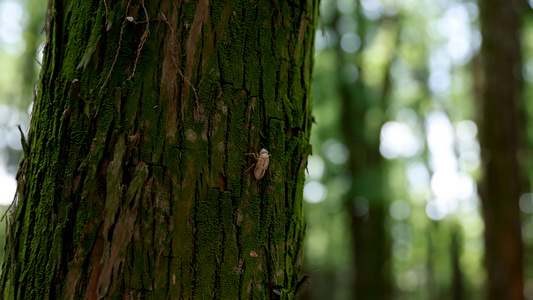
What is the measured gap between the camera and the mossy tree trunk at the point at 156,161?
119cm

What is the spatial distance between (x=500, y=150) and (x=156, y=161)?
18.8 feet

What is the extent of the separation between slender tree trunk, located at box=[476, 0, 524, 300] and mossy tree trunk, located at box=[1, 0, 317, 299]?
17.3 feet

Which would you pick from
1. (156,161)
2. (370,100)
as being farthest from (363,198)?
(156,161)

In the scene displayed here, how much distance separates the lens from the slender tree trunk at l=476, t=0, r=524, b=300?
18.9ft

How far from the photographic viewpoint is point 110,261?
3.82 ft

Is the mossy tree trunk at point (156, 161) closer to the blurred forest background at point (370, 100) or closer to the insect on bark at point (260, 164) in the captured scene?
the insect on bark at point (260, 164)

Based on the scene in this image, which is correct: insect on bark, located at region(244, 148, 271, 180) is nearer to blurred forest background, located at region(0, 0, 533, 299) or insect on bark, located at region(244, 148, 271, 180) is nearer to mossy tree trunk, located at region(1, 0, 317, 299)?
mossy tree trunk, located at region(1, 0, 317, 299)

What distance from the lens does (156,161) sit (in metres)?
1.22

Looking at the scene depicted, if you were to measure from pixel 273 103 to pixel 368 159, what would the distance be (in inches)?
392

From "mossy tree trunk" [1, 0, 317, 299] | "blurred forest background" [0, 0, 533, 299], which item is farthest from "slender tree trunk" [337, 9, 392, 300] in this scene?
"mossy tree trunk" [1, 0, 317, 299]

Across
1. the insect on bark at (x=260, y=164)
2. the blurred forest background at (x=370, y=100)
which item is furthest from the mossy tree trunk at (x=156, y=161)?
the blurred forest background at (x=370, y=100)

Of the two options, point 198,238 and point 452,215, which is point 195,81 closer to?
point 198,238

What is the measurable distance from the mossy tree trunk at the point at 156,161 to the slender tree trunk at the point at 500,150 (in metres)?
5.27

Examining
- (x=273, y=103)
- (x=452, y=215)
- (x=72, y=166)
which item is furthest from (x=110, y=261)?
(x=452, y=215)
